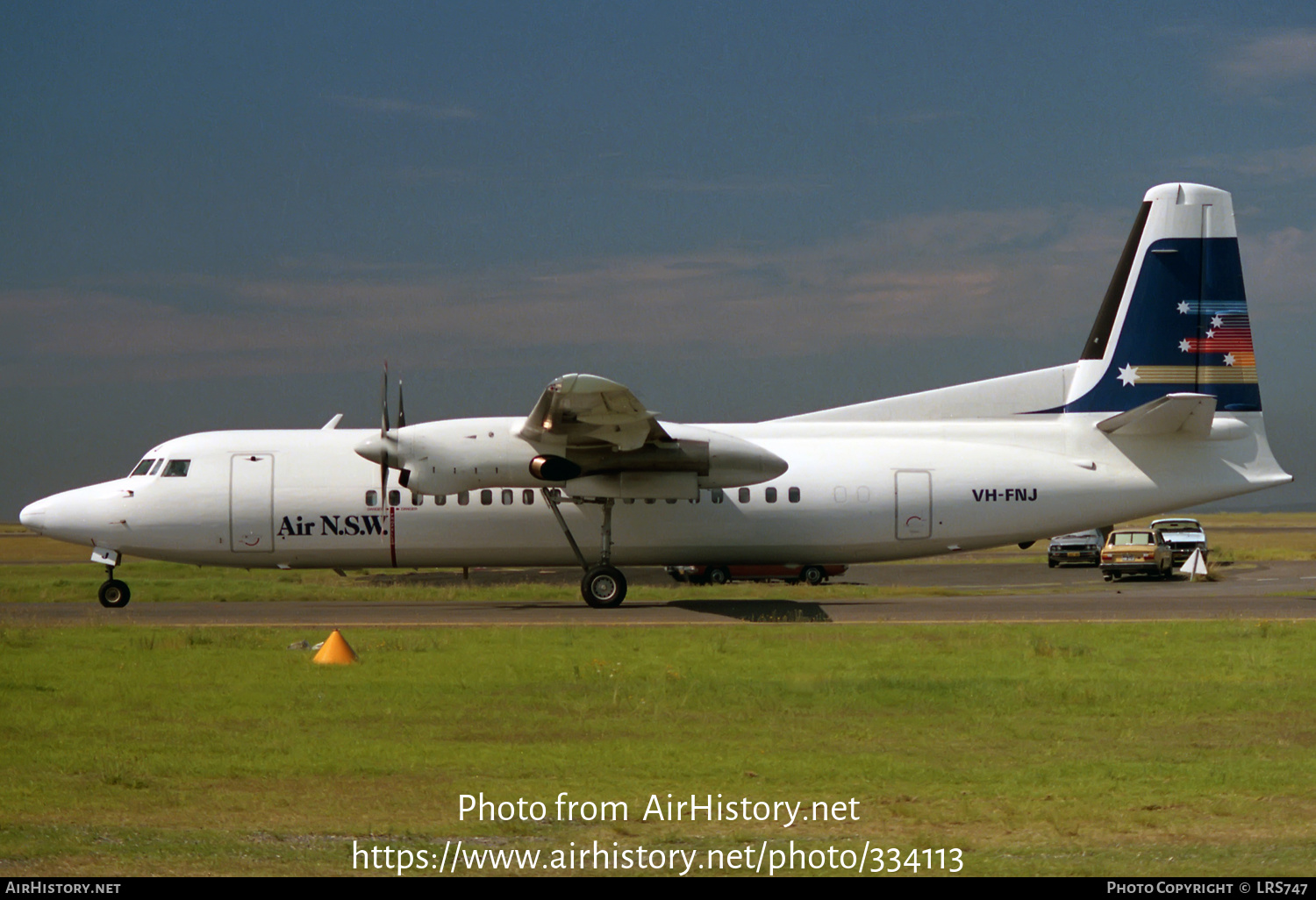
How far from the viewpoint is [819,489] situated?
2361 cm

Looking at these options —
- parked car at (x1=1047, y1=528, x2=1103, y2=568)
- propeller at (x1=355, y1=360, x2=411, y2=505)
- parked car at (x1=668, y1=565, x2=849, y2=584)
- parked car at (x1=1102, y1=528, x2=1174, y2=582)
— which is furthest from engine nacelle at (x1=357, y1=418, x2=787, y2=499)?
parked car at (x1=1047, y1=528, x2=1103, y2=568)

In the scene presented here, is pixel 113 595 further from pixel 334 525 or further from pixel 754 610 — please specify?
pixel 754 610

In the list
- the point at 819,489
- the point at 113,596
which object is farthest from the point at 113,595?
the point at 819,489

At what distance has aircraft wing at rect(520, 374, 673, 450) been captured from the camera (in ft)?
64.3

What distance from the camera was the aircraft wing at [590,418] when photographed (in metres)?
19.6

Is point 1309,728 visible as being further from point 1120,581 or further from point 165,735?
point 1120,581

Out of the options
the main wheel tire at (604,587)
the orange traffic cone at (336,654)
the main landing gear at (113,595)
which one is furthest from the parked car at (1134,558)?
the orange traffic cone at (336,654)

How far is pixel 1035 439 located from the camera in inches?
957

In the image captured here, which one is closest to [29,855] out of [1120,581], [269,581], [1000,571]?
[269,581]

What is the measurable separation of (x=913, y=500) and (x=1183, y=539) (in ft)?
81.8

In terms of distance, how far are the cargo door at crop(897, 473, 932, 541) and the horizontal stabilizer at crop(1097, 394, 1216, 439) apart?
3627 mm

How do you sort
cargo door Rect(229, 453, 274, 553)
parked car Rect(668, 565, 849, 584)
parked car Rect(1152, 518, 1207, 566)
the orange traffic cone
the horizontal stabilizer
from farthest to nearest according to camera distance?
parked car Rect(1152, 518, 1207, 566)
parked car Rect(668, 565, 849, 584)
cargo door Rect(229, 453, 274, 553)
the horizontal stabilizer
the orange traffic cone

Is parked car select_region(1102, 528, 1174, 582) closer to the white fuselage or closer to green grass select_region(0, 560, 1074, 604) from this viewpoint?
green grass select_region(0, 560, 1074, 604)

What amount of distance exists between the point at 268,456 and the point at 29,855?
1797cm
